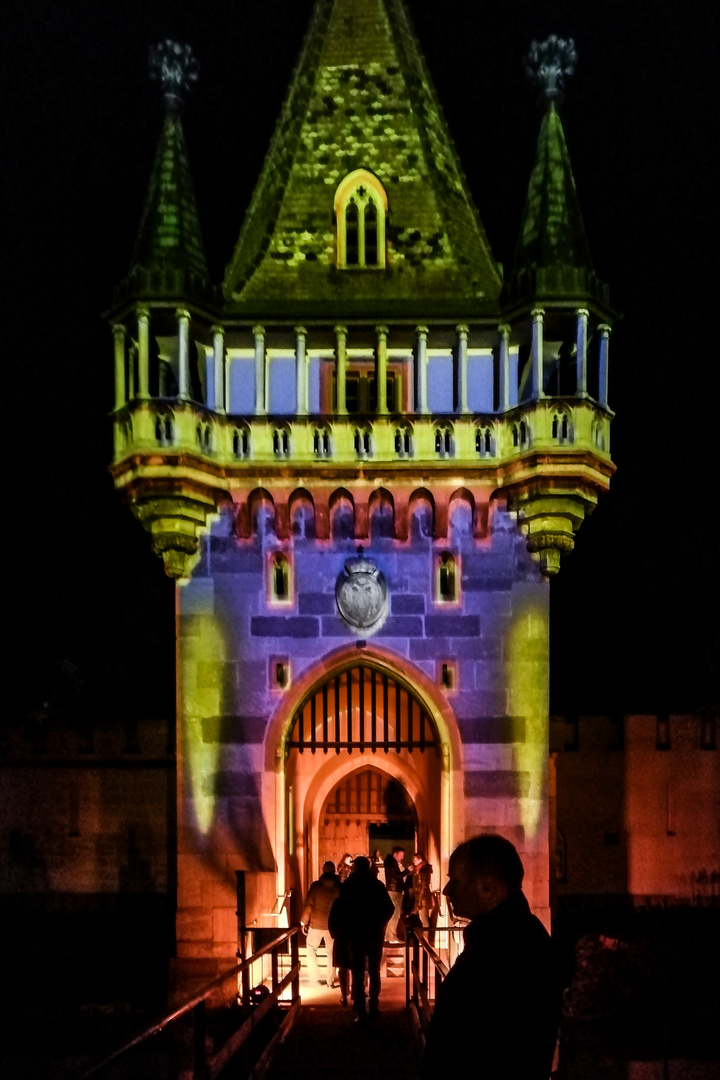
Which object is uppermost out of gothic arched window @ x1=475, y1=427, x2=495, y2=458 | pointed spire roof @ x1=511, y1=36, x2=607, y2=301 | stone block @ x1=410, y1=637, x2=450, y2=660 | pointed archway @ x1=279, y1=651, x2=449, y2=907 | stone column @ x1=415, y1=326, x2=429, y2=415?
pointed spire roof @ x1=511, y1=36, x2=607, y2=301

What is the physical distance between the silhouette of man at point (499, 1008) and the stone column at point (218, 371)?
12901 millimetres

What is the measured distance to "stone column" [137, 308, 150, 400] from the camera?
16.8 metres

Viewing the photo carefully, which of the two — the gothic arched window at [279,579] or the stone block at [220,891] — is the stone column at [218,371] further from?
the stone block at [220,891]

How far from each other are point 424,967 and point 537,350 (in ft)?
27.4

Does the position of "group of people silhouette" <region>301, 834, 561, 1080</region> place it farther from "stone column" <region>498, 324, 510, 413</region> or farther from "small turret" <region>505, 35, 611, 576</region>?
"stone column" <region>498, 324, 510, 413</region>

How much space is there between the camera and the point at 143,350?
55.3 feet

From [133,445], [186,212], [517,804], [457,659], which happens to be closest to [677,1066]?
[517,804]

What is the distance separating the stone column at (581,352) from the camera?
16.7 m

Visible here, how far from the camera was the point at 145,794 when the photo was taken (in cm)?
2445

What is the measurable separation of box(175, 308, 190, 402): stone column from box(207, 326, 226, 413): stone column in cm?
49

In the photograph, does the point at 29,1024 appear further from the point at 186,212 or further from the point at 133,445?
the point at 186,212

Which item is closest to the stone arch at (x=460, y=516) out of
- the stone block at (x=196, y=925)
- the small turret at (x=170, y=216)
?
the small turret at (x=170, y=216)

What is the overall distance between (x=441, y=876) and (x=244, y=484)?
647 centimetres

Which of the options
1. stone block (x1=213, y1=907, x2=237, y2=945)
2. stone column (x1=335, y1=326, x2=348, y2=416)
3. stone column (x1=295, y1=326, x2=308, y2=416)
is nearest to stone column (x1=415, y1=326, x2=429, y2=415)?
stone column (x1=335, y1=326, x2=348, y2=416)
